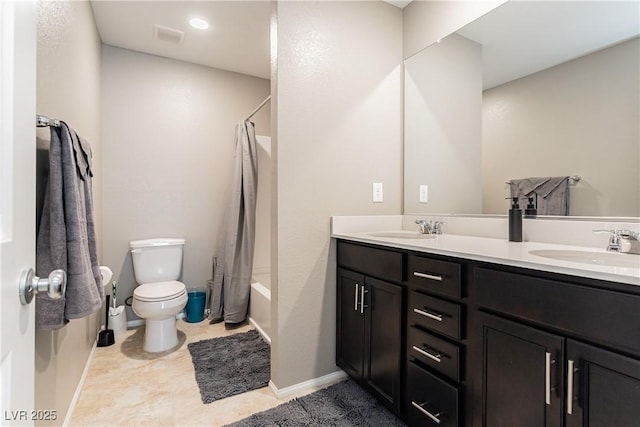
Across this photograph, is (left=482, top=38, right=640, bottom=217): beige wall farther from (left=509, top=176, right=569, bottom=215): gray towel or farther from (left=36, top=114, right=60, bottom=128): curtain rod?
(left=36, top=114, right=60, bottom=128): curtain rod

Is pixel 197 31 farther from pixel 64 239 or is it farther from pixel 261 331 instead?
pixel 261 331

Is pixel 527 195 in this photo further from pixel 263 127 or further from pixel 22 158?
pixel 263 127

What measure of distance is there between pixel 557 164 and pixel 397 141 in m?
0.95

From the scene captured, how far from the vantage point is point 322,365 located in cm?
181

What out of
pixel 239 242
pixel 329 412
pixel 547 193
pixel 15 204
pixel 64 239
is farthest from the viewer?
pixel 239 242

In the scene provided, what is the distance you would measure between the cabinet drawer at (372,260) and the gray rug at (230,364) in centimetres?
90

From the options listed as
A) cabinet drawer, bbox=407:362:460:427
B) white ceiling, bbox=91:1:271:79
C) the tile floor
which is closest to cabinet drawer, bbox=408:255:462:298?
cabinet drawer, bbox=407:362:460:427

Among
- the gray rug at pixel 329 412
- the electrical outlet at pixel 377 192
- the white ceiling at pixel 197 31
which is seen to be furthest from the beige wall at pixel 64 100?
the electrical outlet at pixel 377 192

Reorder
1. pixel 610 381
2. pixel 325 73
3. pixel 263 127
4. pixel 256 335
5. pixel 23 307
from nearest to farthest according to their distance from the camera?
pixel 23 307
pixel 610 381
pixel 325 73
pixel 256 335
pixel 263 127

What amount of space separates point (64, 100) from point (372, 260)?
1.72 meters

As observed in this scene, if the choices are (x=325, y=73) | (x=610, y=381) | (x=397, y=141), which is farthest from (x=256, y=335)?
(x=610, y=381)

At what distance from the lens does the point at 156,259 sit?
2.56 meters

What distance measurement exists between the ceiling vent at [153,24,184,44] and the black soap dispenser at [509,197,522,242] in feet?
8.87

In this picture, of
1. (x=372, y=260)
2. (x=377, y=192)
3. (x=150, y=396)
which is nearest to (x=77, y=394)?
(x=150, y=396)
